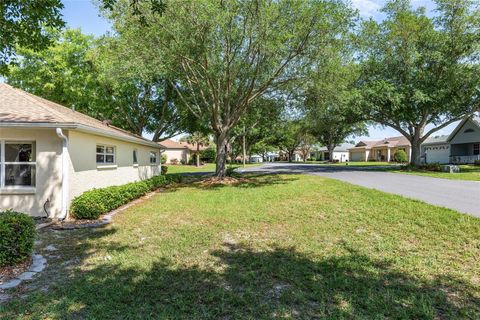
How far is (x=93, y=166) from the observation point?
34.3ft

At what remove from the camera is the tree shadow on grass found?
140 inches

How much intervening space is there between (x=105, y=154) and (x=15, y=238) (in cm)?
715

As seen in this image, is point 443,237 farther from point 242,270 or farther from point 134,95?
point 134,95

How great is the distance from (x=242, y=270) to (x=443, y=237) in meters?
4.44

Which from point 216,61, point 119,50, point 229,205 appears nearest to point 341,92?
point 216,61

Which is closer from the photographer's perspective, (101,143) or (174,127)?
(101,143)

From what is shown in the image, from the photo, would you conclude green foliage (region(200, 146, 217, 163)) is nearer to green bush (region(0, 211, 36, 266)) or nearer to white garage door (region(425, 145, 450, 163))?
white garage door (region(425, 145, 450, 163))

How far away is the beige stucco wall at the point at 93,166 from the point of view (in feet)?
29.8

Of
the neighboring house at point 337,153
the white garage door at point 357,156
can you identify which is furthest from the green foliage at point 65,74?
the neighboring house at point 337,153

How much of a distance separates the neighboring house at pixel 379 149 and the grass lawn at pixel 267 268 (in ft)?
161

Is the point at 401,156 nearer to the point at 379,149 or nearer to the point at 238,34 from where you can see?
the point at 379,149

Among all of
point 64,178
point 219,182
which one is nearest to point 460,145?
point 219,182

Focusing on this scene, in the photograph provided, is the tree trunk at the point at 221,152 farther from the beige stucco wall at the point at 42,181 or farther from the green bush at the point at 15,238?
the green bush at the point at 15,238

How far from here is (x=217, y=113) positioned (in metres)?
18.1
